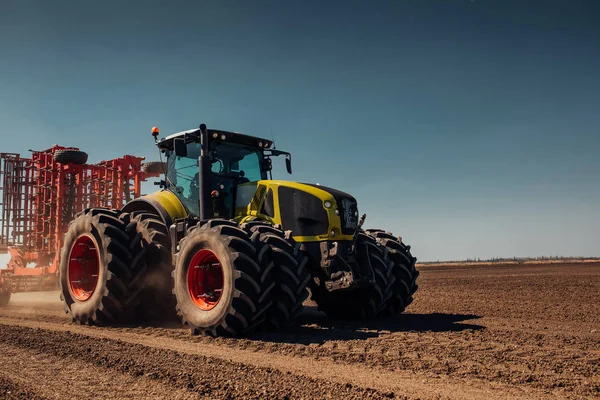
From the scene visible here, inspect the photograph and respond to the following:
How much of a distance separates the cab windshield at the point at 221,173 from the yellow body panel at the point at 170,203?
0.32 feet

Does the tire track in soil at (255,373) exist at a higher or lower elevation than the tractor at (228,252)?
lower

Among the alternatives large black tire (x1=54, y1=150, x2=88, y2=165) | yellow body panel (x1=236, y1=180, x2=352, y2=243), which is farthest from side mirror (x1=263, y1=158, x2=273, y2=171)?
large black tire (x1=54, y1=150, x2=88, y2=165)

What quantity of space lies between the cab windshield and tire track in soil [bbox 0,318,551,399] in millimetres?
2747

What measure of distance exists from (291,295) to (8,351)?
11.4 feet

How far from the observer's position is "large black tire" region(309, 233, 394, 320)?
27.2 ft

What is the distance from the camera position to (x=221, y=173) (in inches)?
343

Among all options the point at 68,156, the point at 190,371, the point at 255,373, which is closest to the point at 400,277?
the point at 255,373

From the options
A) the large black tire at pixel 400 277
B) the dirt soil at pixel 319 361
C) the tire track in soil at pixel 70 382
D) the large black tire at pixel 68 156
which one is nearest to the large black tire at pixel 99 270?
the dirt soil at pixel 319 361

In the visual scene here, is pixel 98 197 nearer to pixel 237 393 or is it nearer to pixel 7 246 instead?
pixel 7 246

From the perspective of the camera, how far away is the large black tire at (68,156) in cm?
1390

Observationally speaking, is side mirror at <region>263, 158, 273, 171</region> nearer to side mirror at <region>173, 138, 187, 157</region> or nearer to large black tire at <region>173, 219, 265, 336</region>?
side mirror at <region>173, 138, 187, 157</region>

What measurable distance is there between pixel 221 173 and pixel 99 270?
8.42ft

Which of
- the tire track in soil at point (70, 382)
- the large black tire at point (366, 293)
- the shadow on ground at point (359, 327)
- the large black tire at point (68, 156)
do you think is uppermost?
the large black tire at point (68, 156)

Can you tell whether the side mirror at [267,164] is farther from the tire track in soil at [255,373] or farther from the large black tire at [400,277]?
the tire track in soil at [255,373]
